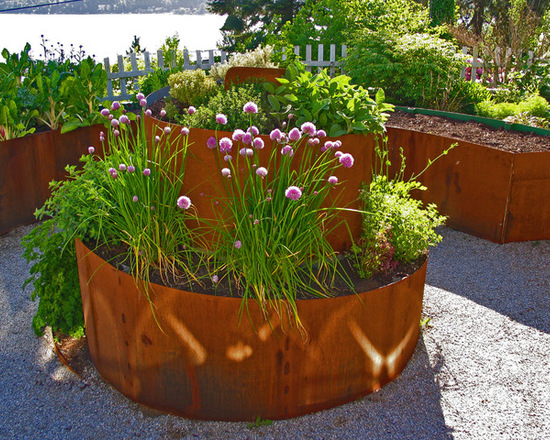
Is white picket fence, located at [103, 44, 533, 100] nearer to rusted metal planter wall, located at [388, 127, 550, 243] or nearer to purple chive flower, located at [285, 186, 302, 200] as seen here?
rusted metal planter wall, located at [388, 127, 550, 243]

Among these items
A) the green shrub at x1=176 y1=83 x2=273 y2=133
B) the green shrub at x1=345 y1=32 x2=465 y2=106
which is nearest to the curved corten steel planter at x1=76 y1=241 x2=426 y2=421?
the green shrub at x1=176 y1=83 x2=273 y2=133

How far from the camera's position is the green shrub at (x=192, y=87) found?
13.4ft

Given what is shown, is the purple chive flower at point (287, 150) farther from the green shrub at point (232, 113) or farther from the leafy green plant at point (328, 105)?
the green shrub at point (232, 113)

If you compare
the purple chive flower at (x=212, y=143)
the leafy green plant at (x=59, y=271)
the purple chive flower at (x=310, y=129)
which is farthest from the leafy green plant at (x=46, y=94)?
the purple chive flower at (x=310, y=129)

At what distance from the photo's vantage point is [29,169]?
4730 millimetres

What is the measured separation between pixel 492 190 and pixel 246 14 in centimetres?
1414

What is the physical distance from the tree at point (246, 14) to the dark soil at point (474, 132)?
1174 cm

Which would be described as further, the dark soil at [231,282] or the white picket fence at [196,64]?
the white picket fence at [196,64]

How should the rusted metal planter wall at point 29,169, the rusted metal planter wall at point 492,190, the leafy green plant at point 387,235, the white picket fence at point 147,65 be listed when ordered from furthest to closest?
the white picket fence at point 147,65
the rusted metal planter wall at point 29,169
the rusted metal planter wall at point 492,190
the leafy green plant at point 387,235

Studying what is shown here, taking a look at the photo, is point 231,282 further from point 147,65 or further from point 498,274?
point 147,65

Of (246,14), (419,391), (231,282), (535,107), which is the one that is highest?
(246,14)

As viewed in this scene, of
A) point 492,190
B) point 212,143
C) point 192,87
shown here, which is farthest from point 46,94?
point 492,190

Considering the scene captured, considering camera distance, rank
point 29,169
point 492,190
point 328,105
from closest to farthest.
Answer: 1. point 328,105
2. point 492,190
3. point 29,169

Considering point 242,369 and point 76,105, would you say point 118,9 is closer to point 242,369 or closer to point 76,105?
point 76,105
